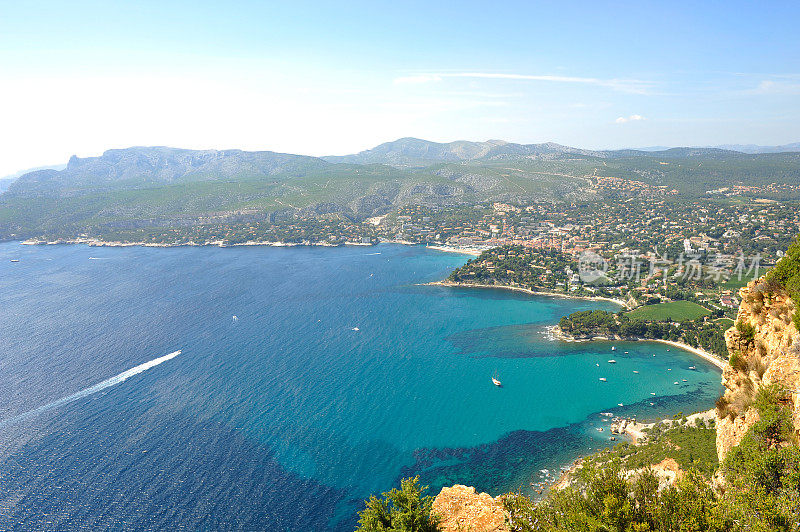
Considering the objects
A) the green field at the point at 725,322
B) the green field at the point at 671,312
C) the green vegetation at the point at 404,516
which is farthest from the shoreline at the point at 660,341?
the green vegetation at the point at 404,516

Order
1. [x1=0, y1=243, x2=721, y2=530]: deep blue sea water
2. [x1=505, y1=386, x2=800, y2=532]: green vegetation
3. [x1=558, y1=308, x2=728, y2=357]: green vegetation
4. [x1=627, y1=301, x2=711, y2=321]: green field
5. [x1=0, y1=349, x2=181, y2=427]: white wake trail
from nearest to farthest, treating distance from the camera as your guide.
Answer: [x1=505, y1=386, x2=800, y2=532]: green vegetation < [x1=0, y1=243, x2=721, y2=530]: deep blue sea water < [x1=0, y1=349, x2=181, y2=427]: white wake trail < [x1=558, y1=308, x2=728, y2=357]: green vegetation < [x1=627, y1=301, x2=711, y2=321]: green field

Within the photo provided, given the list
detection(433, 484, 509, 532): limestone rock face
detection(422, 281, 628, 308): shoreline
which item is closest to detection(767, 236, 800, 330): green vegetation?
detection(433, 484, 509, 532): limestone rock face

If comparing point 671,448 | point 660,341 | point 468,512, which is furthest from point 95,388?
point 660,341

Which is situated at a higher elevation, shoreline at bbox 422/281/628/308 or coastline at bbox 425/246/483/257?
coastline at bbox 425/246/483/257

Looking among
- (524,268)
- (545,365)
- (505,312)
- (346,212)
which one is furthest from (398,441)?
(346,212)

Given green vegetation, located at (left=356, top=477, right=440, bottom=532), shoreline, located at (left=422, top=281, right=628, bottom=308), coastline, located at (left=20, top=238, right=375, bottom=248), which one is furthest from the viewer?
coastline, located at (left=20, top=238, right=375, bottom=248)

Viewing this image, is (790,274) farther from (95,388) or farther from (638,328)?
(95,388)

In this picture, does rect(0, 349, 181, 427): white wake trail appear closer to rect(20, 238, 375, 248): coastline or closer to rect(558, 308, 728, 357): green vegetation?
rect(558, 308, 728, 357): green vegetation
